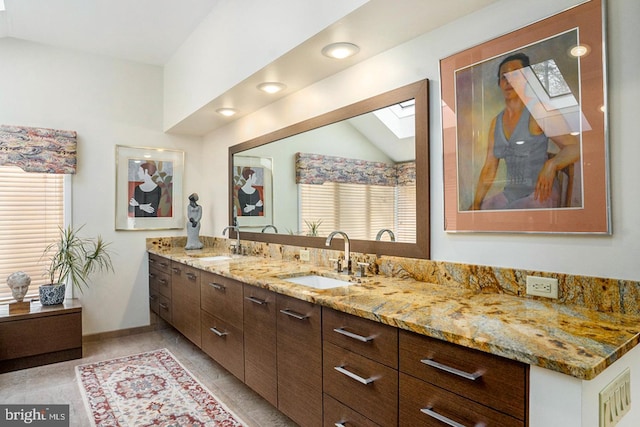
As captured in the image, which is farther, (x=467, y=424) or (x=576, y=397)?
(x=467, y=424)

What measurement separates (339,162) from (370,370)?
58.1 inches

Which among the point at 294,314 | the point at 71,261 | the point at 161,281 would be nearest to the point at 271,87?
the point at 294,314

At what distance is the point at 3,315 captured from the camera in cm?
314

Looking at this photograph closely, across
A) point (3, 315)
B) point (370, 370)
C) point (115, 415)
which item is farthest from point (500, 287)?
point (3, 315)

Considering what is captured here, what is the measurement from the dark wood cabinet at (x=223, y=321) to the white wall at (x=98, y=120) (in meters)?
1.58

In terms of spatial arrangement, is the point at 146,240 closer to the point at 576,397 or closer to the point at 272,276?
the point at 272,276

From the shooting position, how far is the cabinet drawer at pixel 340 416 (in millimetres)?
1575

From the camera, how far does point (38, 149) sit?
3557mm

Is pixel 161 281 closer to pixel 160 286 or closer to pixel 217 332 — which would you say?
pixel 160 286

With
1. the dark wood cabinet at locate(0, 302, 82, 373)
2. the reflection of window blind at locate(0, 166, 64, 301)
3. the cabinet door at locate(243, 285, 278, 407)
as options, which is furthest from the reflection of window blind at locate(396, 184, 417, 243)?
the reflection of window blind at locate(0, 166, 64, 301)

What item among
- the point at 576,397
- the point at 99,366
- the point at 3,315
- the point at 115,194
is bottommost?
the point at 99,366

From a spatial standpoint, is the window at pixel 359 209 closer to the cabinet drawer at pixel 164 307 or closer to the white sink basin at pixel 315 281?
the white sink basin at pixel 315 281

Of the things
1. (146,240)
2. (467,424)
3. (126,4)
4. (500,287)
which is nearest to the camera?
(467,424)

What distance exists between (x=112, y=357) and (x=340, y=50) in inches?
126
